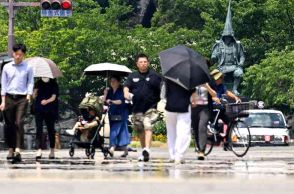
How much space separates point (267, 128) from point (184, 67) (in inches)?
671

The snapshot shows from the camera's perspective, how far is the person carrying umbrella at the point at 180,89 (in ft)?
54.5

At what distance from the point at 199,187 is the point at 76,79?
120ft

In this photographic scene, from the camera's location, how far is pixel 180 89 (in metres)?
17.0

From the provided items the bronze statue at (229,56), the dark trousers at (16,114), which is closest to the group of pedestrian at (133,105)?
the dark trousers at (16,114)

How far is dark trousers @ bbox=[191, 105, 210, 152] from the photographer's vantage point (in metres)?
18.0

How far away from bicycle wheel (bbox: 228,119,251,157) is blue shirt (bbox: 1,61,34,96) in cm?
406

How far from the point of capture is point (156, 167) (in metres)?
15.4

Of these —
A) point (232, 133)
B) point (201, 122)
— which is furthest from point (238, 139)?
point (201, 122)

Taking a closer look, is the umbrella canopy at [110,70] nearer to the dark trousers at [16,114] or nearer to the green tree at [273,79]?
the dark trousers at [16,114]

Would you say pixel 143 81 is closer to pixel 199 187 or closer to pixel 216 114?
pixel 216 114

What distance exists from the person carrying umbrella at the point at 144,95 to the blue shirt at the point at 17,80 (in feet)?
6.15

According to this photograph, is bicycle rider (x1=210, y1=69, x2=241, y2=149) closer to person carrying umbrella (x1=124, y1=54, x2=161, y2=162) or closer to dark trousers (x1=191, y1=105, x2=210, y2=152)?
dark trousers (x1=191, y1=105, x2=210, y2=152)

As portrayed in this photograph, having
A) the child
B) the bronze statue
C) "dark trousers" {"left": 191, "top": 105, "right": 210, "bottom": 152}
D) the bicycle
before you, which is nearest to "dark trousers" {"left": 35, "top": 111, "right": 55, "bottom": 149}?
the child

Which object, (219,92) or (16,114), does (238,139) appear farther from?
(16,114)
